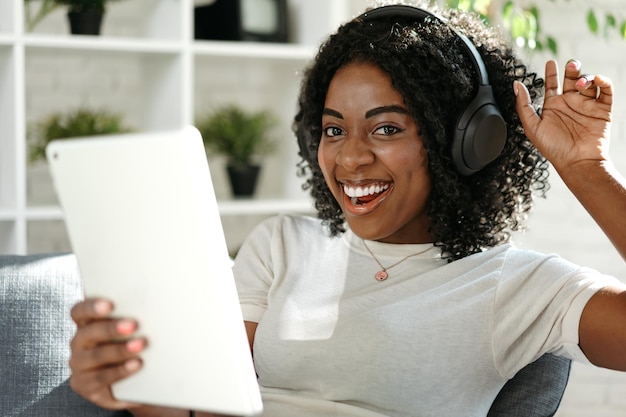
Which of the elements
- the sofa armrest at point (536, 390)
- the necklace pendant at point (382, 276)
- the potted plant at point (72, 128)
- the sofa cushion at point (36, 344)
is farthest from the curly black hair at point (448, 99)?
the potted plant at point (72, 128)

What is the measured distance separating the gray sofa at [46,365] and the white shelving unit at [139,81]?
906 millimetres

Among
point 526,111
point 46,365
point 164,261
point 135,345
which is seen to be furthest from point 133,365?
point 526,111

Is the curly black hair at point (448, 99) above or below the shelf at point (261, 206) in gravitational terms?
above

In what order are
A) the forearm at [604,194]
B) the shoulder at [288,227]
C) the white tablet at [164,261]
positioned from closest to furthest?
the white tablet at [164,261] → the forearm at [604,194] → the shoulder at [288,227]

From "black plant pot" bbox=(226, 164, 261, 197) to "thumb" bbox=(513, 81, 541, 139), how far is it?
1.46 m

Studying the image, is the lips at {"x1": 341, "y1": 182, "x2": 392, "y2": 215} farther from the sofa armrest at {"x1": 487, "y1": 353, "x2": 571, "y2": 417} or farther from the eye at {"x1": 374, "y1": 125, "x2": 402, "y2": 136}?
the sofa armrest at {"x1": 487, "y1": 353, "x2": 571, "y2": 417}

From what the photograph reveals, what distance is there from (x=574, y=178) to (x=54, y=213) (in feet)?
5.13

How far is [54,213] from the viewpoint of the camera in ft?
8.08

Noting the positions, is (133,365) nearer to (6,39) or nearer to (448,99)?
(448,99)

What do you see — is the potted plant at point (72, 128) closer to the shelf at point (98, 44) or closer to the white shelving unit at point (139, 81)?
the white shelving unit at point (139, 81)

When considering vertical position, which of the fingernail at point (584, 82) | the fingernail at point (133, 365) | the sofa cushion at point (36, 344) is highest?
the fingernail at point (584, 82)

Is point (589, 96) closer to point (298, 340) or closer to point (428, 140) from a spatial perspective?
point (428, 140)

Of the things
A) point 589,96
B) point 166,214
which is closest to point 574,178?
point 589,96

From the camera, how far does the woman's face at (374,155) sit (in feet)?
4.83
